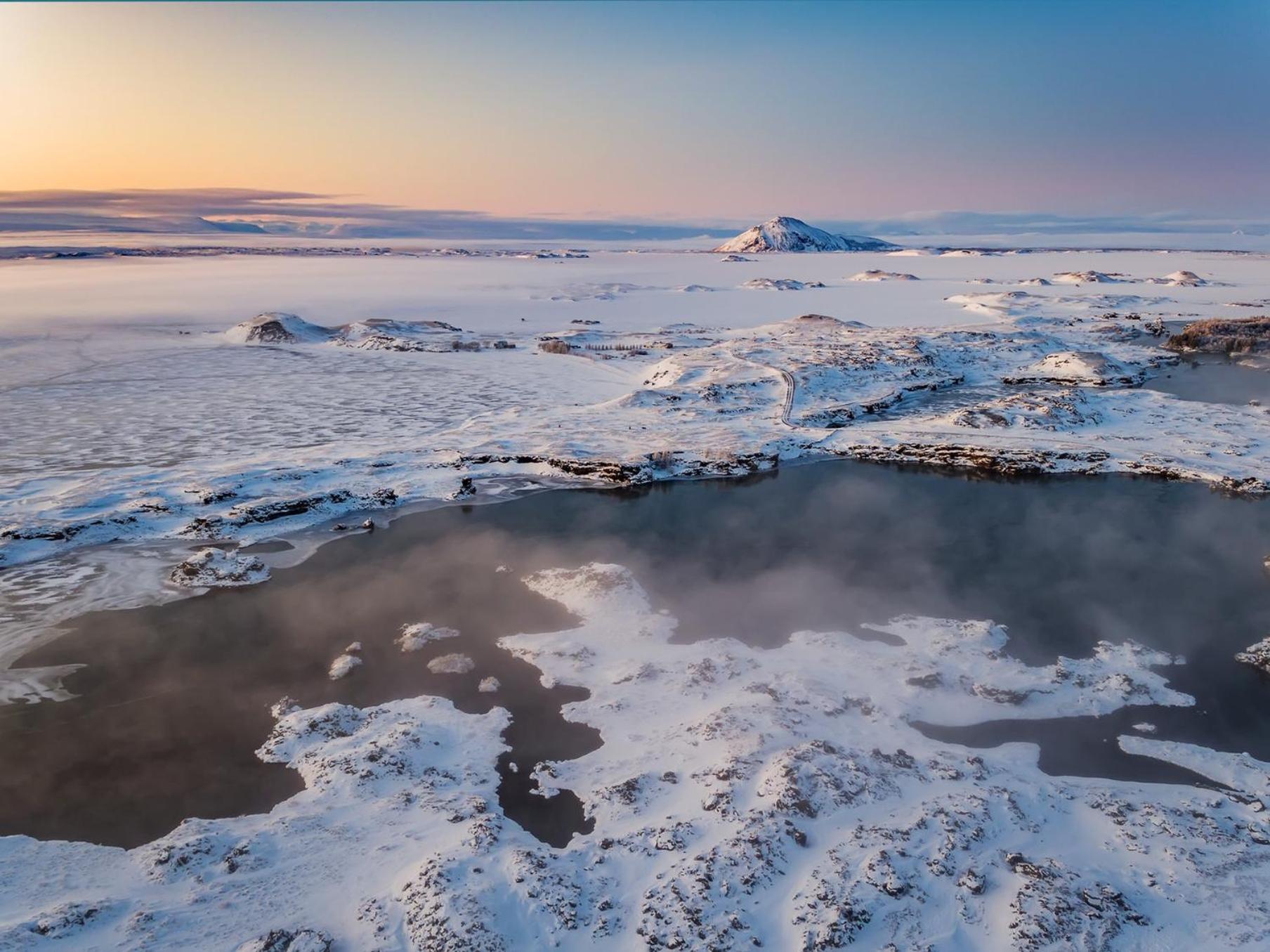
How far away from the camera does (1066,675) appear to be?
46.2ft

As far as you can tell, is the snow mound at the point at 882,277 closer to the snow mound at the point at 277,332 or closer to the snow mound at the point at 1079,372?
the snow mound at the point at 1079,372

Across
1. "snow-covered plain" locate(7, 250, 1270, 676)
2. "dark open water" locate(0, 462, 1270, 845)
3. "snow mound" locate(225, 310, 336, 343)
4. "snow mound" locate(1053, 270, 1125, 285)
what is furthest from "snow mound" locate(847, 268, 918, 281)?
"dark open water" locate(0, 462, 1270, 845)

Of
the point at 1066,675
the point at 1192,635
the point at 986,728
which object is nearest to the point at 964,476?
the point at 1192,635

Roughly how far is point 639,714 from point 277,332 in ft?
175

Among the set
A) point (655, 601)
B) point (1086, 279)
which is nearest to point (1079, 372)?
point (655, 601)

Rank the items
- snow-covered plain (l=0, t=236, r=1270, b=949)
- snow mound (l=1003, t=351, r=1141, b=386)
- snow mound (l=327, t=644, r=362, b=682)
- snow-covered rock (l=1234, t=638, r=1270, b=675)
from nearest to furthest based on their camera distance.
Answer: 1. snow-covered plain (l=0, t=236, r=1270, b=949)
2. snow mound (l=327, t=644, r=362, b=682)
3. snow-covered rock (l=1234, t=638, r=1270, b=675)
4. snow mound (l=1003, t=351, r=1141, b=386)

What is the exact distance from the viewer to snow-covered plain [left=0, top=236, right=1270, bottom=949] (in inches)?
358

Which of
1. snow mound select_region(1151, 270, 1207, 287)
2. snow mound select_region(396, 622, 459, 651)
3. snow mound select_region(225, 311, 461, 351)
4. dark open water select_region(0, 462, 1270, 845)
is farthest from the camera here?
snow mound select_region(1151, 270, 1207, 287)

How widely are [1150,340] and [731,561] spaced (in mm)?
53575

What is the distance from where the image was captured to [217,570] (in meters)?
18.3

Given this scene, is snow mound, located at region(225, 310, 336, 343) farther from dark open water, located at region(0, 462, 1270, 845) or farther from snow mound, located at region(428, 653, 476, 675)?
snow mound, located at region(428, 653, 476, 675)

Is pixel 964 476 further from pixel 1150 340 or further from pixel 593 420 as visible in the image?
pixel 1150 340

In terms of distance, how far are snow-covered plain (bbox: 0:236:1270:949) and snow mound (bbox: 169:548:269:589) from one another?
9cm

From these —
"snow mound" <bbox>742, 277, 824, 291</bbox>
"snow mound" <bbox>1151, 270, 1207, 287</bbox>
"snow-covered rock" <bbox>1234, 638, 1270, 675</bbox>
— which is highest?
"snow mound" <bbox>1151, 270, 1207, 287</bbox>
